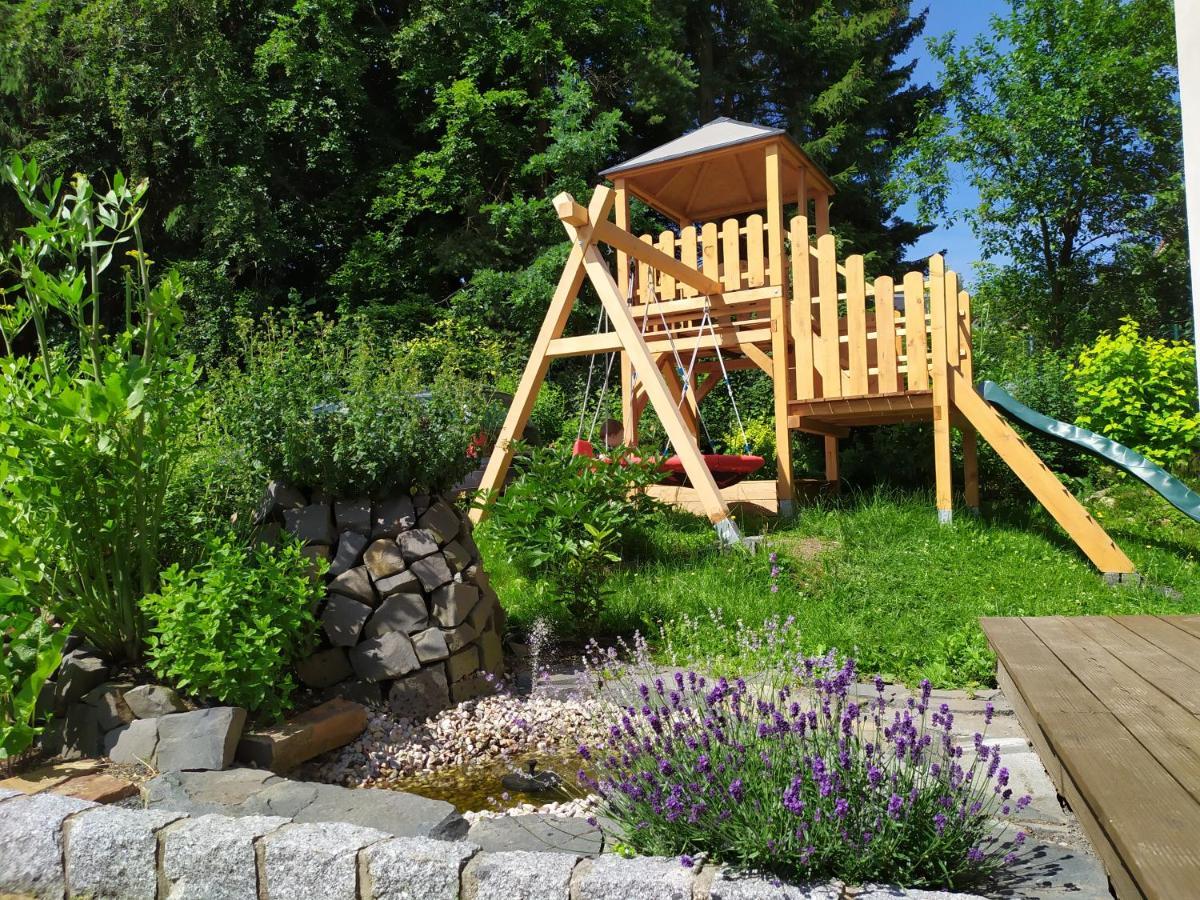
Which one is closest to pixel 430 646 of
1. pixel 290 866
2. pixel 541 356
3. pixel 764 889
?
pixel 290 866

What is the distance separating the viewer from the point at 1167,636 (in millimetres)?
3348

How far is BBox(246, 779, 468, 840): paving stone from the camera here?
2461 mm

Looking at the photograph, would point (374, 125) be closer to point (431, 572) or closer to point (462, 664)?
point (431, 572)

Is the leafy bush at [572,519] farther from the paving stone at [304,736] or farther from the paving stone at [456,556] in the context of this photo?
the paving stone at [304,736]

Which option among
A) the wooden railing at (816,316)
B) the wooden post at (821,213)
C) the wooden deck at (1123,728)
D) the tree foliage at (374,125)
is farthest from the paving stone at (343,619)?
the tree foliage at (374,125)

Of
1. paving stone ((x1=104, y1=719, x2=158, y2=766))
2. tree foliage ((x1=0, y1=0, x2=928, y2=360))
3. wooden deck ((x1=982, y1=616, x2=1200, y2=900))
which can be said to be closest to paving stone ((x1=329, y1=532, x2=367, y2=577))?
paving stone ((x1=104, y1=719, x2=158, y2=766))

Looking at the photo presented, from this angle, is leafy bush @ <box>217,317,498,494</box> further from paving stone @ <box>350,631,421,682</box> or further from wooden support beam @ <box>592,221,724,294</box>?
wooden support beam @ <box>592,221,724,294</box>

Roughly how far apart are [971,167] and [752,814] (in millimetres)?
16344

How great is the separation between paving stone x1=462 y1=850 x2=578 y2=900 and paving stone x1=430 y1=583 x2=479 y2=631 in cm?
198

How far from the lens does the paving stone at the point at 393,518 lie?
418cm

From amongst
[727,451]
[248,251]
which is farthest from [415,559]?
[248,251]

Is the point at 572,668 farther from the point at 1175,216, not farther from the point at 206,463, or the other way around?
the point at 1175,216

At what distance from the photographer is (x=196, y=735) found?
10.1ft

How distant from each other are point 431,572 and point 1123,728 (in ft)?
9.20
